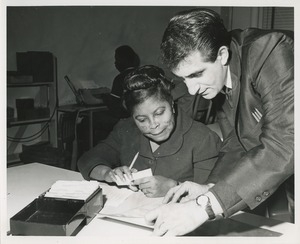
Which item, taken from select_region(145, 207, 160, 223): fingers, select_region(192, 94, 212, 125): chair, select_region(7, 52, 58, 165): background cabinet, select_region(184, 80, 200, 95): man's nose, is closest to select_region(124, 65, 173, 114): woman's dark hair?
select_region(192, 94, 212, 125): chair

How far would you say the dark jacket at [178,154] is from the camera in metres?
1.43

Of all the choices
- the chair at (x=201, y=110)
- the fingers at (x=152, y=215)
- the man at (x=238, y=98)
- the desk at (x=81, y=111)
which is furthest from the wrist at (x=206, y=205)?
the desk at (x=81, y=111)

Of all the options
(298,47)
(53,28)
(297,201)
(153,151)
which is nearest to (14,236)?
(153,151)

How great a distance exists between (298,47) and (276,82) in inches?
6.8

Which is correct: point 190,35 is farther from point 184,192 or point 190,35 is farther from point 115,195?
point 115,195

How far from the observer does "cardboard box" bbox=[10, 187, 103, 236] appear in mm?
832

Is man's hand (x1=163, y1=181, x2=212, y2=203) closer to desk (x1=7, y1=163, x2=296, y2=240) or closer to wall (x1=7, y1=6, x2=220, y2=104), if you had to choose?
desk (x1=7, y1=163, x2=296, y2=240)

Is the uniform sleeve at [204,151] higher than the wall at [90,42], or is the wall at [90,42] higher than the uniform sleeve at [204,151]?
the wall at [90,42]

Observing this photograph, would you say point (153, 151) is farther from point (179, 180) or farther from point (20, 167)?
point (20, 167)

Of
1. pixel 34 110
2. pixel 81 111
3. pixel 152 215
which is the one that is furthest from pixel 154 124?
pixel 34 110

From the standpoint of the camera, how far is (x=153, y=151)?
1455 mm

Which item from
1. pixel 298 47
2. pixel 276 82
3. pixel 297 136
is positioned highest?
pixel 298 47

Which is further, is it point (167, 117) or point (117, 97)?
point (117, 97)

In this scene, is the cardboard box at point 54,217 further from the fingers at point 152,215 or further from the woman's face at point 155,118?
the woman's face at point 155,118
